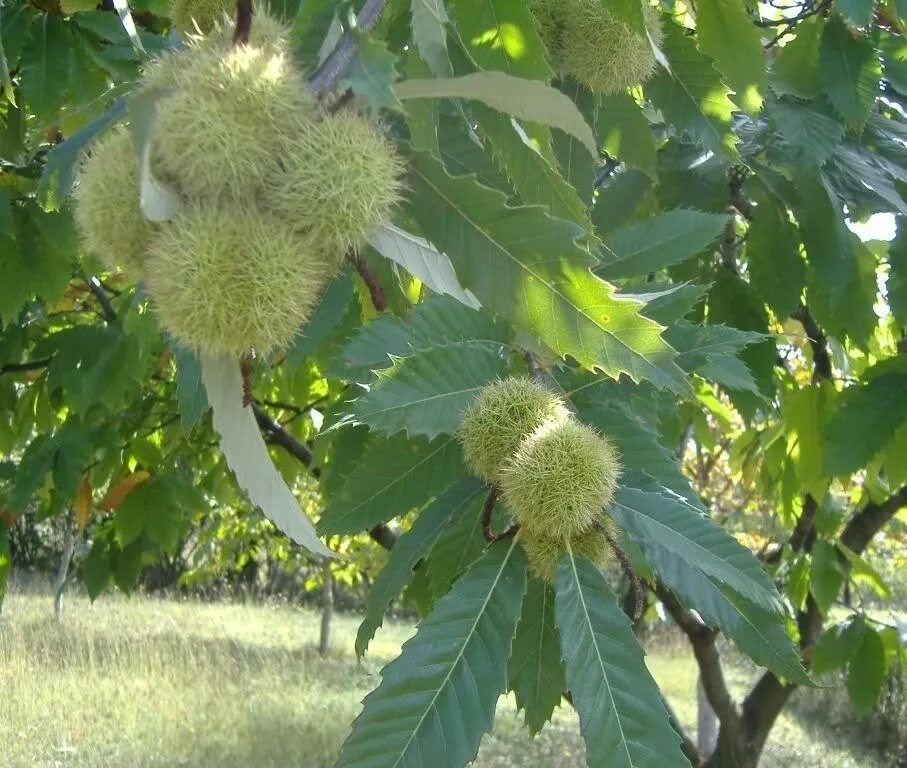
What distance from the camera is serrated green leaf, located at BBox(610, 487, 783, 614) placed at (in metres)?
0.95

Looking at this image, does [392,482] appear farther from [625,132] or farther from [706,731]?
[706,731]

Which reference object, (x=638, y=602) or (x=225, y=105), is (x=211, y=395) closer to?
(x=225, y=105)

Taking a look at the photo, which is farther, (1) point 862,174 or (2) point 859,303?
(2) point 859,303

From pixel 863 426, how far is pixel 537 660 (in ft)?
3.76

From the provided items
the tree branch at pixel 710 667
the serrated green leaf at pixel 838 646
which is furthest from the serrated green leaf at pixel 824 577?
the tree branch at pixel 710 667

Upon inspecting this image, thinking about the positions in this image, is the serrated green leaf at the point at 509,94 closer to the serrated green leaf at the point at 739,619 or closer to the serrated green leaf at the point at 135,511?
the serrated green leaf at the point at 739,619

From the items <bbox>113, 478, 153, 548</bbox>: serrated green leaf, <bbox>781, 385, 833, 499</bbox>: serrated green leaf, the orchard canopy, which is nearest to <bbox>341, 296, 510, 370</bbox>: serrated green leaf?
the orchard canopy

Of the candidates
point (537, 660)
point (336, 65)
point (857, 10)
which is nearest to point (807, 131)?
point (857, 10)

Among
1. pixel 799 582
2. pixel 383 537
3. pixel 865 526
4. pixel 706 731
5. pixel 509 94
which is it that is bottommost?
pixel 706 731

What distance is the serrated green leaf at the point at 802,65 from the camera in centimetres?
171

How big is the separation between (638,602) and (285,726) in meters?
5.51

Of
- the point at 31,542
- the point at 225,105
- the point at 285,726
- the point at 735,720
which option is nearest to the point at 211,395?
the point at 225,105

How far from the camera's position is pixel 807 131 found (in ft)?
5.26

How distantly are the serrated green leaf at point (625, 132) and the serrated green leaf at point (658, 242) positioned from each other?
77 mm
